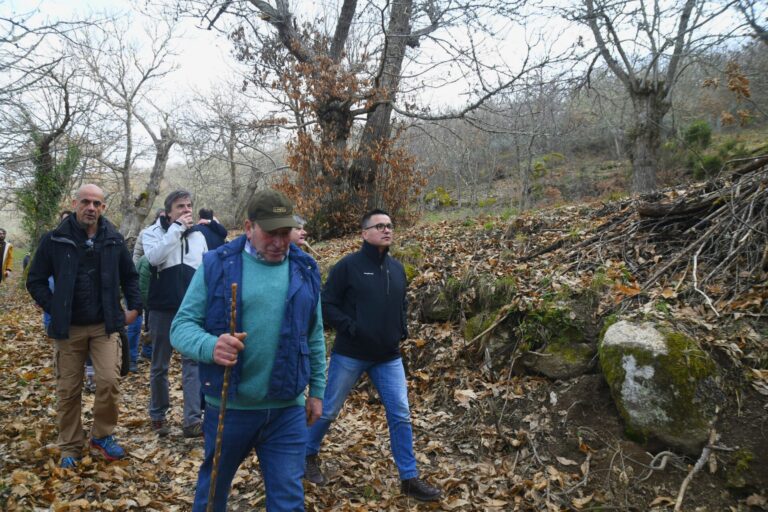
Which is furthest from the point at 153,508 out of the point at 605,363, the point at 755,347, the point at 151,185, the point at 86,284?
the point at 151,185

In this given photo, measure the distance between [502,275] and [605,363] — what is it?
7.91ft

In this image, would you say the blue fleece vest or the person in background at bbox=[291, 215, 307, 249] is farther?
the person in background at bbox=[291, 215, 307, 249]

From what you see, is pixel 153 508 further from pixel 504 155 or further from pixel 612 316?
pixel 504 155

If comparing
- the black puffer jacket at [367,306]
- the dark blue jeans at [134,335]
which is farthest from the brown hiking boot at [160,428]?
the black puffer jacket at [367,306]

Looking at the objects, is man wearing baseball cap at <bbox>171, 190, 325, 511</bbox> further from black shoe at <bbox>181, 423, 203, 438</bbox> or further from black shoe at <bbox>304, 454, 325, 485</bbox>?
black shoe at <bbox>181, 423, 203, 438</bbox>

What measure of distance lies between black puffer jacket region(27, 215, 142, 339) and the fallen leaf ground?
1320 millimetres

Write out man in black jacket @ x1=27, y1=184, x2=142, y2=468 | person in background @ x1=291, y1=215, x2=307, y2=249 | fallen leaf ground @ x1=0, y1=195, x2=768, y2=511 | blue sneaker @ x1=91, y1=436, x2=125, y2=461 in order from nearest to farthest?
person in background @ x1=291, y1=215, x2=307, y2=249
fallen leaf ground @ x1=0, y1=195, x2=768, y2=511
man in black jacket @ x1=27, y1=184, x2=142, y2=468
blue sneaker @ x1=91, y1=436, x2=125, y2=461

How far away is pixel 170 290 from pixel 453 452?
131 inches

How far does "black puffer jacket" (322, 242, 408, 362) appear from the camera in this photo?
4098mm

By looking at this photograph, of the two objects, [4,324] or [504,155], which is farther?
[504,155]

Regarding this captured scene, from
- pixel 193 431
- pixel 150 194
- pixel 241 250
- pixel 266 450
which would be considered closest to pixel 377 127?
pixel 193 431

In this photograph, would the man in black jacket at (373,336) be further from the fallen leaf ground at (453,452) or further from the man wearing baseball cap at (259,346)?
the man wearing baseball cap at (259,346)

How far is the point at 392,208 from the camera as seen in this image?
43.9 ft

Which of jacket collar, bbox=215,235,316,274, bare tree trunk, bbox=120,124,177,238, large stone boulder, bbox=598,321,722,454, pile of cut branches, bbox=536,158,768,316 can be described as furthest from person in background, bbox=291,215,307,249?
bare tree trunk, bbox=120,124,177,238
